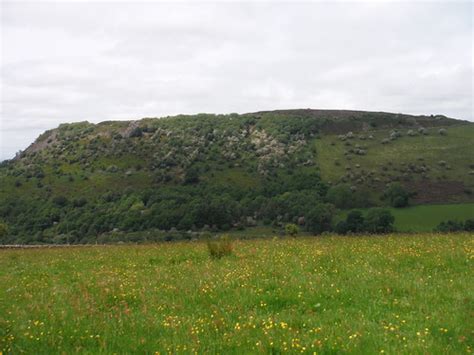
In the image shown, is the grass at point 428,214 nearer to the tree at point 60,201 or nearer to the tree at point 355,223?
the tree at point 355,223

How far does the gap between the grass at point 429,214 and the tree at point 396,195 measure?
1734 millimetres

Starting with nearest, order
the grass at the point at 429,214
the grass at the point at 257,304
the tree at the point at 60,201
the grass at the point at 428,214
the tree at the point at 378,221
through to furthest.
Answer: the grass at the point at 257,304, the tree at the point at 378,221, the grass at the point at 429,214, the grass at the point at 428,214, the tree at the point at 60,201

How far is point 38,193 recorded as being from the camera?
391 feet

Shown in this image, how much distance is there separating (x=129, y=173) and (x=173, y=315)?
124m


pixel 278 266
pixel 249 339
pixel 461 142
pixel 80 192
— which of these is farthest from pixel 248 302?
pixel 461 142

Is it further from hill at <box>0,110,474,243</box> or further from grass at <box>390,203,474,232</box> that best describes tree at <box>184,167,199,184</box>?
grass at <box>390,203,474,232</box>

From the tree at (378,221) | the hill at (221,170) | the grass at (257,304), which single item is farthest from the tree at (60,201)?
the grass at (257,304)

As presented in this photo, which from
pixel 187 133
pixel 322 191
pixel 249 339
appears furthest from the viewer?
pixel 187 133

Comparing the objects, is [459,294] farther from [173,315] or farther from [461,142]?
[461,142]

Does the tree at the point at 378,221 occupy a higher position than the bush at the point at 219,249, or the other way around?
the bush at the point at 219,249

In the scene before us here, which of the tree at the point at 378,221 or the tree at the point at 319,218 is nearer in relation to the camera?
the tree at the point at 378,221

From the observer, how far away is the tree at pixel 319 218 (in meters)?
76.4

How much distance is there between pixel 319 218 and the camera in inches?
3130

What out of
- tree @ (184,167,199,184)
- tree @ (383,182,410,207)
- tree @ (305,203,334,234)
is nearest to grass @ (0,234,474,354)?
tree @ (305,203,334,234)
